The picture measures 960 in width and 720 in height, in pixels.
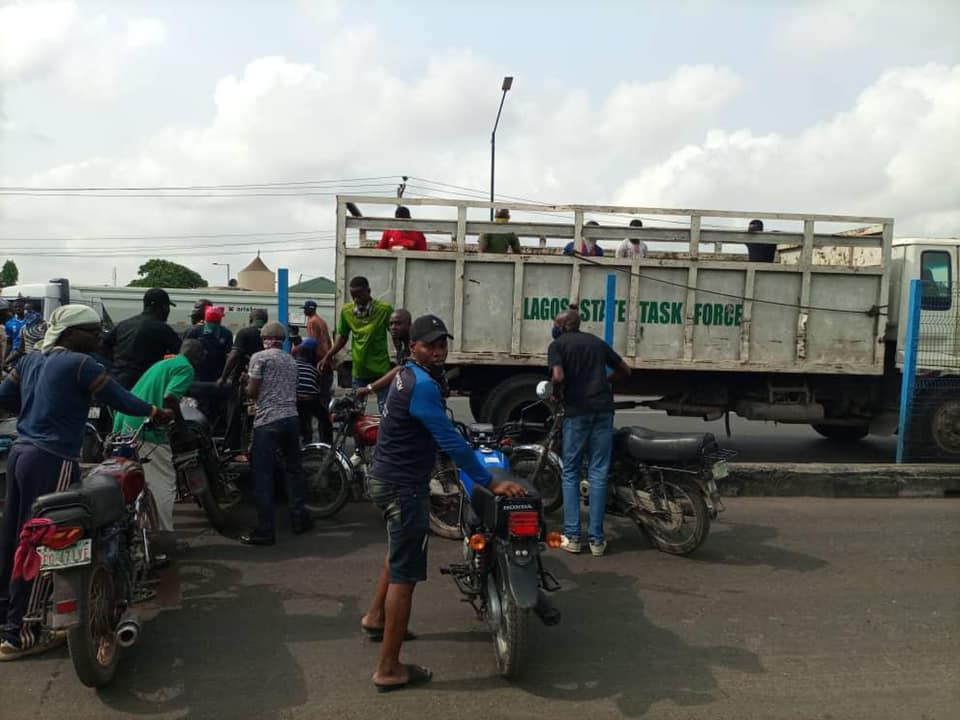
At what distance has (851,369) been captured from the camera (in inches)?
325

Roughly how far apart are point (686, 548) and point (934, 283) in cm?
423

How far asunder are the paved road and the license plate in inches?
24.6

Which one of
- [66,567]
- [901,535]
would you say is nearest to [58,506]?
[66,567]

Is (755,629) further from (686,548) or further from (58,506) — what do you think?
(58,506)

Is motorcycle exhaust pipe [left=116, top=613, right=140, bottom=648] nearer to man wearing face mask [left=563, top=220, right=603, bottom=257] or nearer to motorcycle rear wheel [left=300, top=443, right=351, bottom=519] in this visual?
motorcycle rear wheel [left=300, top=443, right=351, bottom=519]

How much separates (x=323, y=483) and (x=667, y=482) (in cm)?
269

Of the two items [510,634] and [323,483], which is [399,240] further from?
[510,634]

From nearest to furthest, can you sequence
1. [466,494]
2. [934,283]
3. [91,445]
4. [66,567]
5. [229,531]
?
[66,567]
[466,494]
[229,531]
[91,445]
[934,283]

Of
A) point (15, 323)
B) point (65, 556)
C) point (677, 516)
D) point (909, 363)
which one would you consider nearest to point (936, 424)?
point (909, 363)

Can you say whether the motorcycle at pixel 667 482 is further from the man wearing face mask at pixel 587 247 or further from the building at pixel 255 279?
the building at pixel 255 279

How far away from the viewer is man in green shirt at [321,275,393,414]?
700cm

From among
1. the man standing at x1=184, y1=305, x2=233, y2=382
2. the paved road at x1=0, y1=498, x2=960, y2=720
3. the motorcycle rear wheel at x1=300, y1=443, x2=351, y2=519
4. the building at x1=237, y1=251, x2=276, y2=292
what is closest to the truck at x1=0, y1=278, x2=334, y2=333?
the man standing at x1=184, y1=305, x2=233, y2=382

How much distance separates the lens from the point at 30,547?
3.42 m

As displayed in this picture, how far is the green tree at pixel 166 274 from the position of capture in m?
50.4
